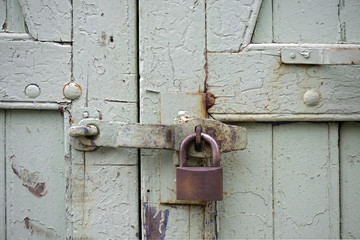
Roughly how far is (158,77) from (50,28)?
10.8 inches

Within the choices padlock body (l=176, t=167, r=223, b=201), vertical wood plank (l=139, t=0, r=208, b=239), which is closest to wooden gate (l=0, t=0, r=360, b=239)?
vertical wood plank (l=139, t=0, r=208, b=239)

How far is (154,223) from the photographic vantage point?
2.02 feet

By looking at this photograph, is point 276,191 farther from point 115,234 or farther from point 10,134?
point 10,134

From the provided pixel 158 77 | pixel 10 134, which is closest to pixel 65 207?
pixel 10 134

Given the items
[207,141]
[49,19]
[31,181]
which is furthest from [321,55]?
[31,181]

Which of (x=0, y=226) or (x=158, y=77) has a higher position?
(x=158, y=77)

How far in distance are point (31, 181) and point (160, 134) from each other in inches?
13.5

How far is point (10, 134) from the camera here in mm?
648

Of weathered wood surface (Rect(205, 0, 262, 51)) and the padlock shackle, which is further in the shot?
weathered wood surface (Rect(205, 0, 262, 51))

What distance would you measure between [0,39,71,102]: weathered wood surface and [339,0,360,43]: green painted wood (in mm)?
643

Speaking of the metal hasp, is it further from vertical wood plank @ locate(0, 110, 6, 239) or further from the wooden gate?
vertical wood plank @ locate(0, 110, 6, 239)

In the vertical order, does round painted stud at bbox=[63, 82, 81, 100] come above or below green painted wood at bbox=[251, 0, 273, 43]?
below

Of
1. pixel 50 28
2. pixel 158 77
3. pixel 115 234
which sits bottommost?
pixel 115 234

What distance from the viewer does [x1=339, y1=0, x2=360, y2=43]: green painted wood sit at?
64cm
